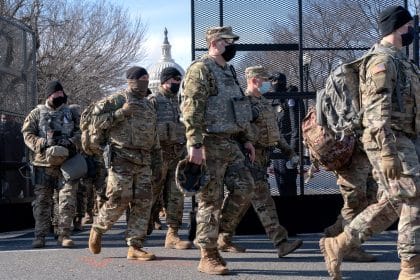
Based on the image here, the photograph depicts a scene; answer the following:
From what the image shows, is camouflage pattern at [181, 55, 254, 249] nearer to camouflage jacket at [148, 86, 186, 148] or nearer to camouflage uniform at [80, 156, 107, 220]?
camouflage uniform at [80, 156, 107, 220]

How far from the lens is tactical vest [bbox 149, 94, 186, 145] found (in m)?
9.00

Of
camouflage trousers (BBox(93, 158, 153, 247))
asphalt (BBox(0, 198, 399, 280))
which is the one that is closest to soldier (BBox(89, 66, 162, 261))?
camouflage trousers (BBox(93, 158, 153, 247))

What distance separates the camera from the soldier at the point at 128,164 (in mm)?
7559

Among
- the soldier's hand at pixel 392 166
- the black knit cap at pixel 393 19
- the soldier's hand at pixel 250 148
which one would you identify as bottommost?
the soldier's hand at pixel 392 166

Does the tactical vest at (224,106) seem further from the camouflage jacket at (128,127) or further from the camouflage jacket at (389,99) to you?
the camouflage jacket at (389,99)

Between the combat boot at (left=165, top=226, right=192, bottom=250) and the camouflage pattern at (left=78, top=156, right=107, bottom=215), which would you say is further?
the camouflage pattern at (left=78, top=156, right=107, bottom=215)

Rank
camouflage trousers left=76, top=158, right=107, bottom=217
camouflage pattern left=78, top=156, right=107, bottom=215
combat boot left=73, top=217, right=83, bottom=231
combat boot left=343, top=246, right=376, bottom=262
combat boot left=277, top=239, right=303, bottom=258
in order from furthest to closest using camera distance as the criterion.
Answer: combat boot left=73, top=217, right=83, bottom=231 < camouflage trousers left=76, top=158, right=107, bottom=217 < camouflage pattern left=78, top=156, right=107, bottom=215 < combat boot left=277, top=239, right=303, bottom=258 < combat boot left=343, top=246, right=376, bottom=262

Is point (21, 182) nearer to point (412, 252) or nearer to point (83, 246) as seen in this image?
point (83, 246)

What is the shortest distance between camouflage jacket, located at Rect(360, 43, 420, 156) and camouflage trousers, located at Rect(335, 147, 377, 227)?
5.91 ft

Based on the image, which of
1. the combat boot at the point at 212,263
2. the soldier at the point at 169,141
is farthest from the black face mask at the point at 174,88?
the combat boot at the point at 212,263

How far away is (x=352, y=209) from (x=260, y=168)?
1.23 metres

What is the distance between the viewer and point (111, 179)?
7621 millimetres

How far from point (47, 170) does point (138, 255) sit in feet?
7.58

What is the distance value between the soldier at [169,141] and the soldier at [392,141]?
3.34 metres
